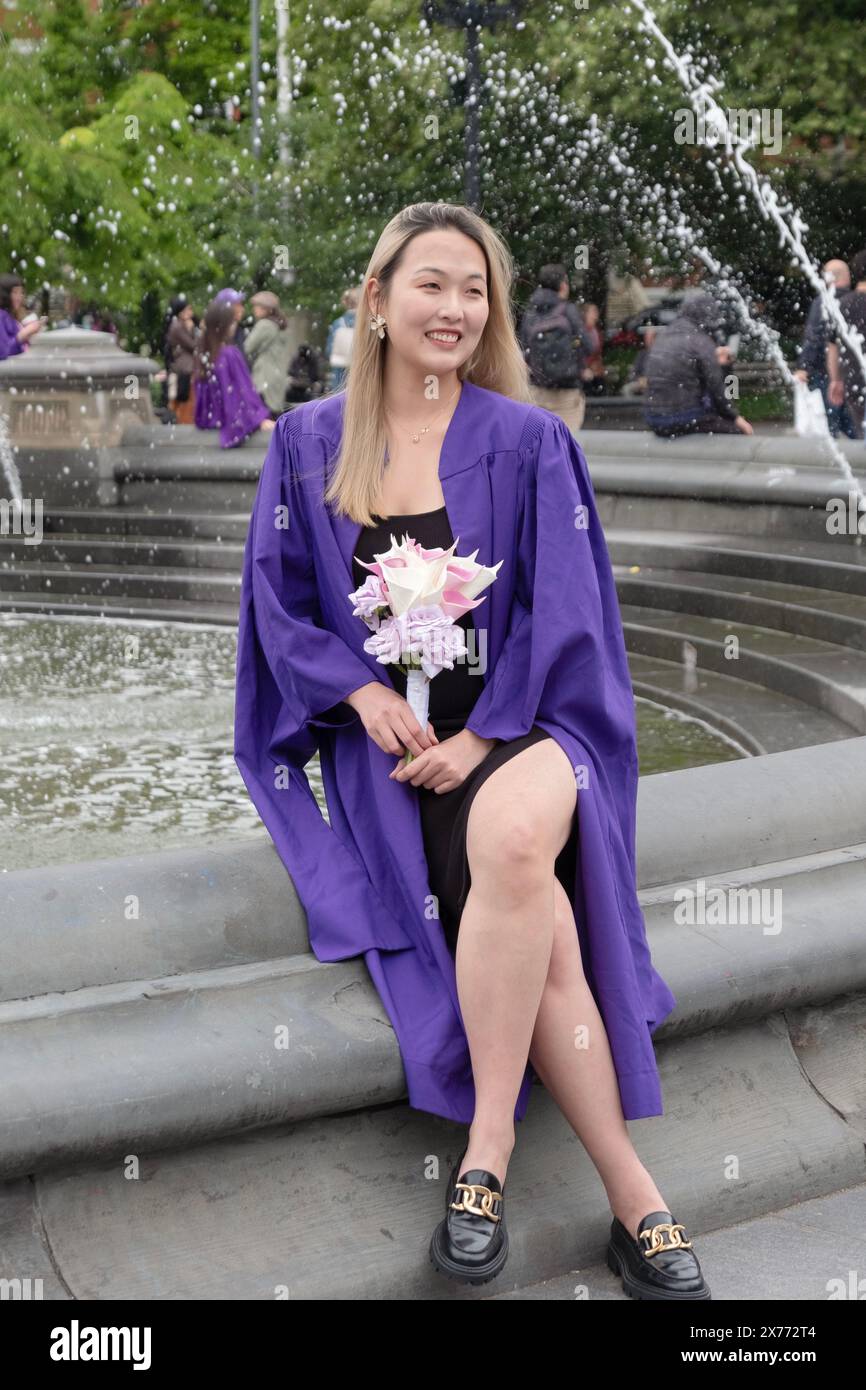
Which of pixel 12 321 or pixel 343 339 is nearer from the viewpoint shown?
pixel 12 321

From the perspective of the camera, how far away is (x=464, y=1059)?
3170mm

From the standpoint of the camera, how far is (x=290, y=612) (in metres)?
3.57

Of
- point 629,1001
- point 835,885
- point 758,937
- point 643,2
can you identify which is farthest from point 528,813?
point 643,2

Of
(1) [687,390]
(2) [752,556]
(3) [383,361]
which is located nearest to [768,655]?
(2) [752,556]

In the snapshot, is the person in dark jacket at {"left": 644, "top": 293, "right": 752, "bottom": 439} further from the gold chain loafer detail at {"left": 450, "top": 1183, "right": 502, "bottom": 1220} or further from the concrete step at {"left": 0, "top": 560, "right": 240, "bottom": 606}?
the gold chain loafer detail at {"left": 450, "top": 1183, "right": 502, "bottom": 1220}

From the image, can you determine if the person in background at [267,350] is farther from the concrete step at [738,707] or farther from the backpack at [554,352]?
the concrete step at [738,707]

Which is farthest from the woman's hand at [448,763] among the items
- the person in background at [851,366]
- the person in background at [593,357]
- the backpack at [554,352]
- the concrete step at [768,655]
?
the person in background at [593,357]

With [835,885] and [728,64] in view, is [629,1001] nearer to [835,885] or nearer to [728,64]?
[835,885]

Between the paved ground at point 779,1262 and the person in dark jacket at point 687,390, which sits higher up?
the person in dark jacket at point 687,390

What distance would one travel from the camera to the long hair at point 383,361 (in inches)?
139

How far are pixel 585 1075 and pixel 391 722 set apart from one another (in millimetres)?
709

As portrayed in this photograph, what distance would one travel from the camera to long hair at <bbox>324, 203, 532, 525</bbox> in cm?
354

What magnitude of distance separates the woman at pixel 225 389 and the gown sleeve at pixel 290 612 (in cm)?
925

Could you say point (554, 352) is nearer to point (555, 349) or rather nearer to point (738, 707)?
point (555, 349)
